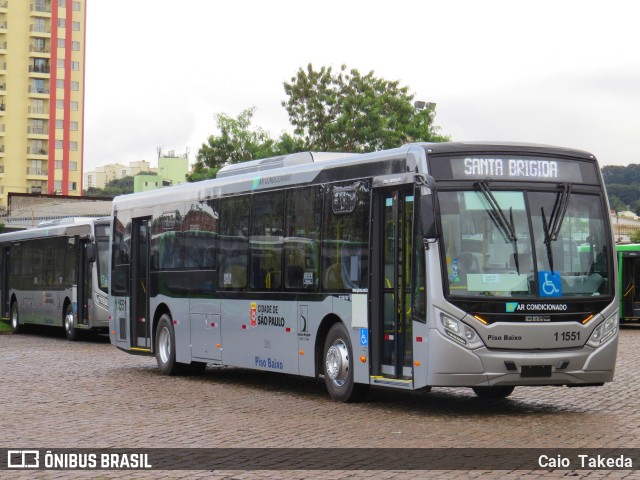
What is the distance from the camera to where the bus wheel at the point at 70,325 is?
33572 mm

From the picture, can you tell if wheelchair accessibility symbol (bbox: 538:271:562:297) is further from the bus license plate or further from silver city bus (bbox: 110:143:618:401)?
the bus license plate

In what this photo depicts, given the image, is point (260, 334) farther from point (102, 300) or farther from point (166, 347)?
point (102, 300)

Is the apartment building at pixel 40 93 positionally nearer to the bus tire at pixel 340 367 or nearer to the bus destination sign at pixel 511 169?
the bus tire at pixel 340 367

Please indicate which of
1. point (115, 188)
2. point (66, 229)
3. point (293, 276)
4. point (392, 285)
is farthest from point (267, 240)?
point (115, 188)

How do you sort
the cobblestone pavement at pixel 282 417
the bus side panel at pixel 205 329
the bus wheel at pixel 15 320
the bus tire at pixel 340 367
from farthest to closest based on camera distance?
the bus wheel at pixel 15 320, the bus side panel at pixel 205 329, the bus tire at pixel 340 367, the cobblestone pavement at pixel 282 417

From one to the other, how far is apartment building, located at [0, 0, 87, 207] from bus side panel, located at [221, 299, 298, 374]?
10881cm

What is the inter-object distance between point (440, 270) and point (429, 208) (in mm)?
716

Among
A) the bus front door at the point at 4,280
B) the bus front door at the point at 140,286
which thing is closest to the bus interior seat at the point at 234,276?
the bus front door at the point at 140,286

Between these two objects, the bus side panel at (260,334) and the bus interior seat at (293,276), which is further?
the bus side panel at (260,334)

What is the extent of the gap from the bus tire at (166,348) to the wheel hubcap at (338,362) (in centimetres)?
558

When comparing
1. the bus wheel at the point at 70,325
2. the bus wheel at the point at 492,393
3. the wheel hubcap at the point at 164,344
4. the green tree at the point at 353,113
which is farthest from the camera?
the green tree at the point at 353,113

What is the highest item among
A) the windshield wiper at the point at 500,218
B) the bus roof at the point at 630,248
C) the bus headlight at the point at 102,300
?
the bus roof at the point at 630,248

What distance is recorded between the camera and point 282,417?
46.4ft

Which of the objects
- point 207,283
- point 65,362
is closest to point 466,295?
point 207,283
